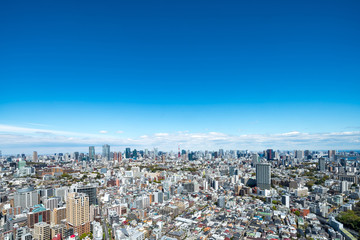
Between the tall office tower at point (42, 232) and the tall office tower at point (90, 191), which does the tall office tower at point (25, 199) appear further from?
the tall office tower at point (42, 232)

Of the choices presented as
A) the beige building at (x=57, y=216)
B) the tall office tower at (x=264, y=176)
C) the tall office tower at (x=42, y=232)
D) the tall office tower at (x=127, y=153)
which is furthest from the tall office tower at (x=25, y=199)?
the tall office tower at (x=127, y=153)

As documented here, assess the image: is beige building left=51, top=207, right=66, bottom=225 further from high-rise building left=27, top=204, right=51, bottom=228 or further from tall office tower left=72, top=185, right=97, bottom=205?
tall office tower left=72, top=185, right=97, bottom=205

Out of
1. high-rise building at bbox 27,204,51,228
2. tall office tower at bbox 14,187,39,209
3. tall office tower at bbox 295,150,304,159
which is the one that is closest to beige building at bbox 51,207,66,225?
high-rise building at bbox 27,204,51,228

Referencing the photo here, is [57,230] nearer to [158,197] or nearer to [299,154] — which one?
[158,197]

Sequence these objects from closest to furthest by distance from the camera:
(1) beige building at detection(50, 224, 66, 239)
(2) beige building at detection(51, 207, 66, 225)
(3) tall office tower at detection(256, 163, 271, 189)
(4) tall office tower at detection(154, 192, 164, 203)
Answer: (1) beige building at detection(50, 224, 66, 239)
(2) beige building at detection(51, 207, 66, 225)
(4) tall office tower at detection(154, 192, 164, 203)
(3) tall office tower at detection(256, 163, 271, 189)

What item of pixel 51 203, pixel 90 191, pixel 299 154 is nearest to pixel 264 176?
pixel 90 191

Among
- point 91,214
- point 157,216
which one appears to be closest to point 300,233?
point 157,216

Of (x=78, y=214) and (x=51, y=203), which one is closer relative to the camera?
(x=78, y=214)

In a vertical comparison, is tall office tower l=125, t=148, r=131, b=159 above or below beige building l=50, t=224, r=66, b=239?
below
